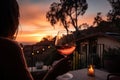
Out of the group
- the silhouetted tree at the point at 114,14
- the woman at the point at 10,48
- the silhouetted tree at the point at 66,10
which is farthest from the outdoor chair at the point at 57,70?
the silhouetted tree at the point at 66,10

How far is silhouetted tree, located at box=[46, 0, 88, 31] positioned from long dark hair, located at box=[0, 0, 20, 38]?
20.5 m

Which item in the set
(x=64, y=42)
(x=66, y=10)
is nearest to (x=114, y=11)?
(x=66, y=10)

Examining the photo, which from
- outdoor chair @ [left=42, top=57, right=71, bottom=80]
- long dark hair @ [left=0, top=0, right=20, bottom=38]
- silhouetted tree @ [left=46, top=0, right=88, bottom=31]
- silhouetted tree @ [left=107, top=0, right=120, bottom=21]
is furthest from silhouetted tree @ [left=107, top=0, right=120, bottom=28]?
long dark hair @ [left=0, top=0, right=20, bottom=38]

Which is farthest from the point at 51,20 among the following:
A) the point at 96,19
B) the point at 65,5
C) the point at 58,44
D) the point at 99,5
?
the point at 58,44

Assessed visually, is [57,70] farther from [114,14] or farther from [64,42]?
[114,14]

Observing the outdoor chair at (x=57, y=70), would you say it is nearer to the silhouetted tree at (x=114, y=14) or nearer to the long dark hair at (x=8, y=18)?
the long dark hair at (x=8, y=18)

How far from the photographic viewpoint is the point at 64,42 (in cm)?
150

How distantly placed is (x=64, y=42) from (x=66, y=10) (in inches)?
832

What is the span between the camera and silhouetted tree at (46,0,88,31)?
21859 millimetres

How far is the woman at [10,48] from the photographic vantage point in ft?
2.39

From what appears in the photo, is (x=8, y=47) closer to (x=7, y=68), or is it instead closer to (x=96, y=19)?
(x=7, y=68)

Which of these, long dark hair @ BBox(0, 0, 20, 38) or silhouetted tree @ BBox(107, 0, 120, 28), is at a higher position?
long dark hair @ BBox(0, 0, 20, 38)

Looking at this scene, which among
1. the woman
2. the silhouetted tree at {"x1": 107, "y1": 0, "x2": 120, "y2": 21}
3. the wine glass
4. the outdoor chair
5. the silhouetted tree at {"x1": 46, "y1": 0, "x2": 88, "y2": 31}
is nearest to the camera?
the woman

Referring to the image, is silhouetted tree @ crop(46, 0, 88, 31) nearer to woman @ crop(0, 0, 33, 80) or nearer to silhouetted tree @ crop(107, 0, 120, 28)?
silhouetted tree @ crop(107, 0, 120, 28)
